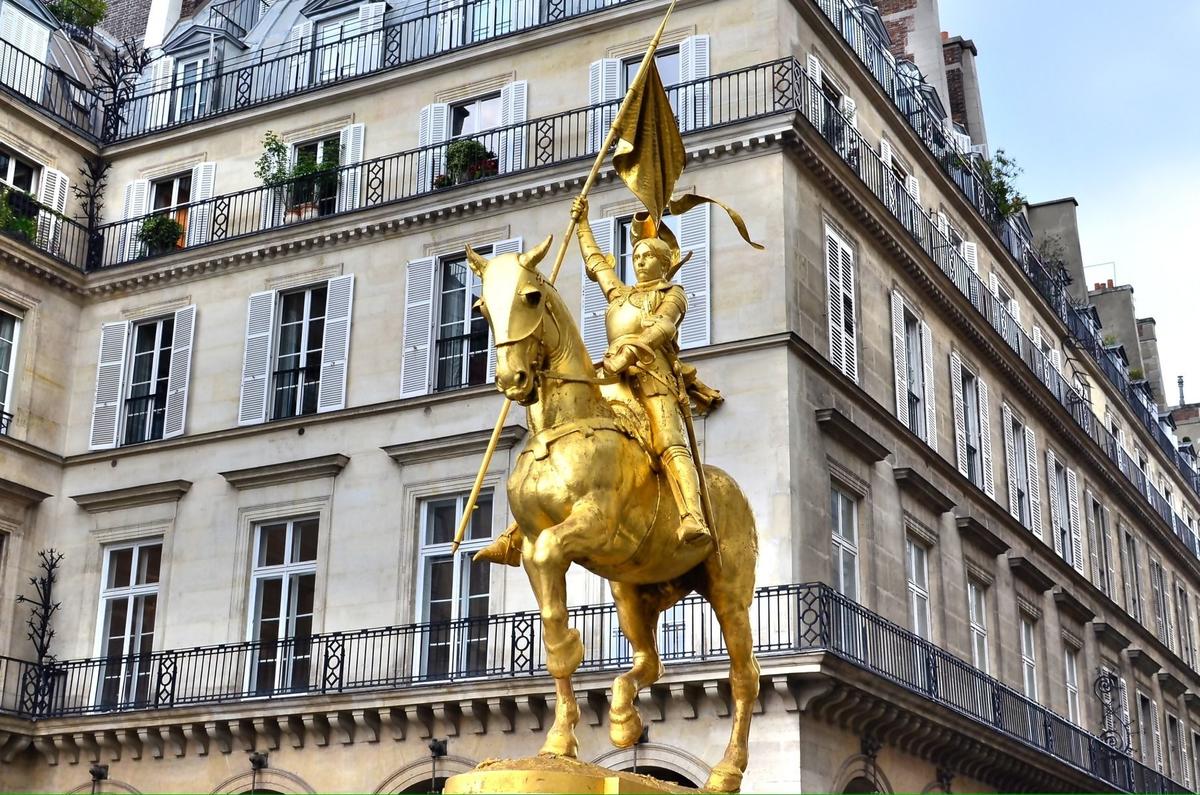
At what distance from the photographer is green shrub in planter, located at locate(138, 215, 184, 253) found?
27359 millimetres

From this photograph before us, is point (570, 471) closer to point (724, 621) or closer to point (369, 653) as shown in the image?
point (724, 621)

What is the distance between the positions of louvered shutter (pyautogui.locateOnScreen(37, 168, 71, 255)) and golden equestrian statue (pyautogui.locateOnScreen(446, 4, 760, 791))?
19384 mm

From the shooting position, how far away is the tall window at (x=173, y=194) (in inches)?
1101

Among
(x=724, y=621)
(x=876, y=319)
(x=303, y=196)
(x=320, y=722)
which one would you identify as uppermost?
(x=303, y=196)

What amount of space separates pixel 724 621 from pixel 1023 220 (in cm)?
3011

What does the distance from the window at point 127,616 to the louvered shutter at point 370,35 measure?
27.6ft

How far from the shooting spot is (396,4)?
2895 centimetres

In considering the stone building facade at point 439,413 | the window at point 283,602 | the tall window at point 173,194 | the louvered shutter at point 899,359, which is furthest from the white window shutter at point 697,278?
the tall window at point 173,194

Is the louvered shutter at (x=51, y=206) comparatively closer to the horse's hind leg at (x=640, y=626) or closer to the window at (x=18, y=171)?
the window at (x=18, y=171)

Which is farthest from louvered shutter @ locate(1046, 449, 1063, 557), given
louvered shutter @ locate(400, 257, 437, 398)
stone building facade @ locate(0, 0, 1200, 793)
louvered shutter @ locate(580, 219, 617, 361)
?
louvered shutter @ locate(400, 257, 437, 398)

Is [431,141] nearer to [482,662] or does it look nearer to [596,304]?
[596,304]

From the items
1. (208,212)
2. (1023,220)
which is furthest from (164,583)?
(1023,220)

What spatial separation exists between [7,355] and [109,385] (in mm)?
1604

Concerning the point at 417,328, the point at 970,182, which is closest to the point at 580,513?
the point at 417,328
